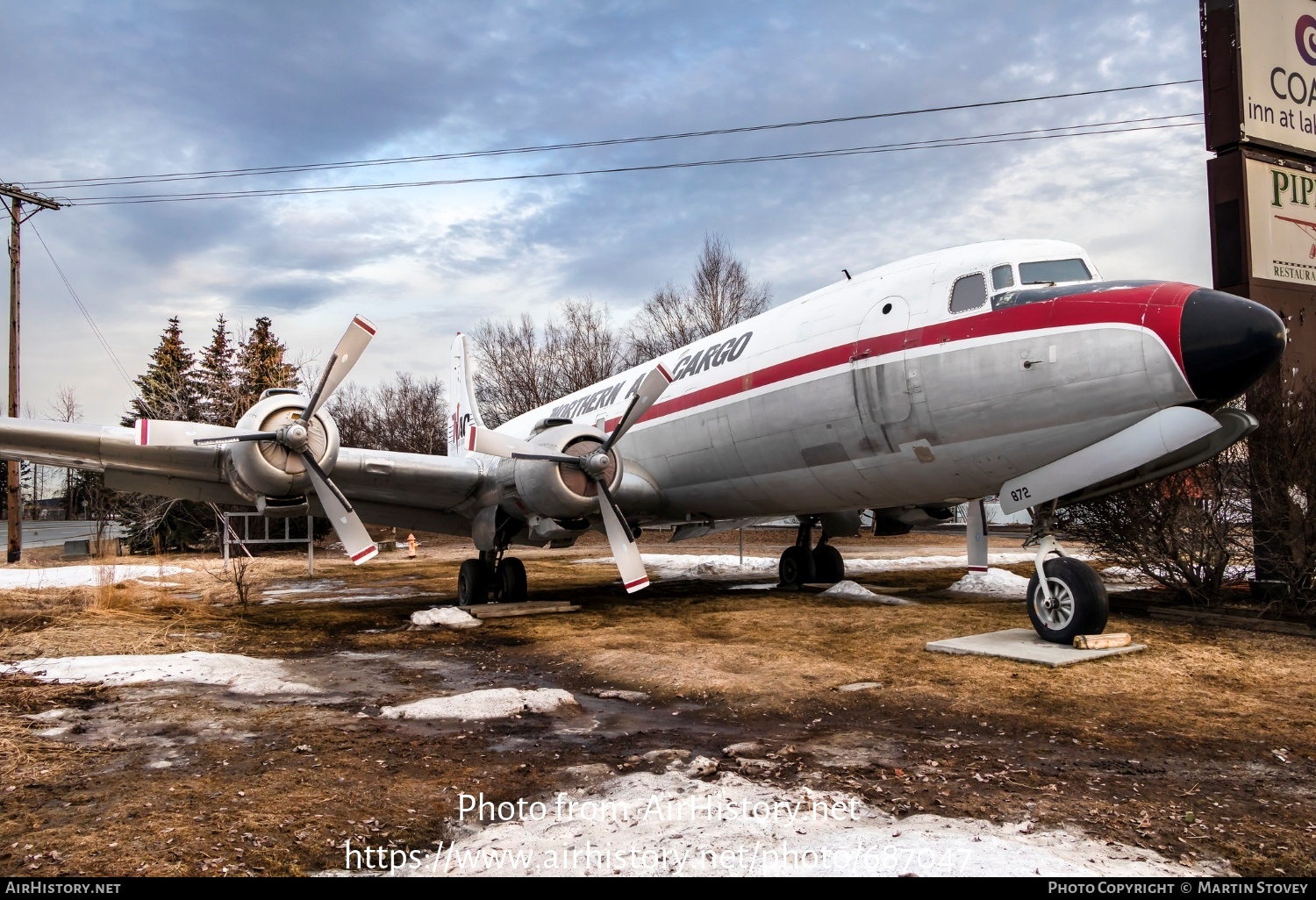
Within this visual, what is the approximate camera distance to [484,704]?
19.0 feet

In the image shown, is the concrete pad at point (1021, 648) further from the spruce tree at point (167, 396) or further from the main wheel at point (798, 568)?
the spruce tree at point (167, 396)

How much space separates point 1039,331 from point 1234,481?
3.47m

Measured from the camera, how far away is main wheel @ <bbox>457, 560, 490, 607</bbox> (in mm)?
12062

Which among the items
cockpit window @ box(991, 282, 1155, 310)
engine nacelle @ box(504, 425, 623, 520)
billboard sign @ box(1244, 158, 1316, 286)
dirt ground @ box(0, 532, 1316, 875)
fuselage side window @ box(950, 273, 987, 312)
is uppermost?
billboard sign @ box(1244, 158, 1316, 286)

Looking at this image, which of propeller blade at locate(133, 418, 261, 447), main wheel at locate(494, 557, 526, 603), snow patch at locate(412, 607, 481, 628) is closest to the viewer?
propeller blade at locate(133, 418, 261, 447)

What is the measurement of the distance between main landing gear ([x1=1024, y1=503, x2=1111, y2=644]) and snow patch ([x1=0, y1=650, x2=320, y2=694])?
632 centimetres

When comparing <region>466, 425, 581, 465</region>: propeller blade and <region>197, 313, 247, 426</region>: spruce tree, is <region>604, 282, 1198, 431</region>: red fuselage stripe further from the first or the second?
<region>197, 313, 247, 426</region>: spruce tree

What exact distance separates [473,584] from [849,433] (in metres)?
5.96

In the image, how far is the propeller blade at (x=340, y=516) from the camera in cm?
962

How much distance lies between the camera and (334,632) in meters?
10.1

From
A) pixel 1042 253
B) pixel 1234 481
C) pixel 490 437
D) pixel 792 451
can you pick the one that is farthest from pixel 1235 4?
pixel 490 437

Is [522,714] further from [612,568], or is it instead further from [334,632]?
[612,568]

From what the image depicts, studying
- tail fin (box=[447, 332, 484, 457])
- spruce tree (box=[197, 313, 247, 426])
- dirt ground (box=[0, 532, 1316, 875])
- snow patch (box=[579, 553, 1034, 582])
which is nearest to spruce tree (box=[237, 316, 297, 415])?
spruce tree (box=[197, 313, 247, 426])
